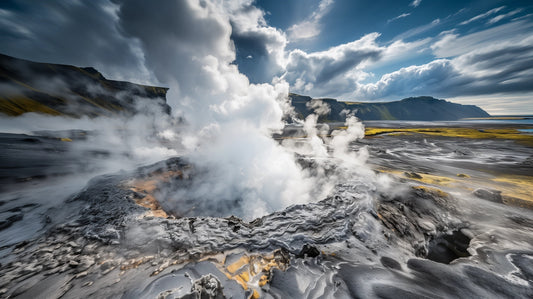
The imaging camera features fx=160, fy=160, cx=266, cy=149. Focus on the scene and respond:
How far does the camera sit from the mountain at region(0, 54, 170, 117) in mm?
53891

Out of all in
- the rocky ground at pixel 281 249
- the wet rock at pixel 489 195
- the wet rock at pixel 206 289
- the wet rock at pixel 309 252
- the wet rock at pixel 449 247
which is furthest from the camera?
the wet rock at pixel 489 195

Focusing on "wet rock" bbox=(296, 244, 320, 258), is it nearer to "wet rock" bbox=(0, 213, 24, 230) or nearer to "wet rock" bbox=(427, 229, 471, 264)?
"wet rock" bbox=(427, 229, 471, 264)

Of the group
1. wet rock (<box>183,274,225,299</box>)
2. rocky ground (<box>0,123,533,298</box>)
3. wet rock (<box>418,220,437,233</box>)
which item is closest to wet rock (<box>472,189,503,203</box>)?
rocky ground (<box>0,123,533,298</box>)

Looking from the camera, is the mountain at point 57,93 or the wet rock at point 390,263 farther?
the mountain at point 57,93

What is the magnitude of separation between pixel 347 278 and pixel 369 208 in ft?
15.2

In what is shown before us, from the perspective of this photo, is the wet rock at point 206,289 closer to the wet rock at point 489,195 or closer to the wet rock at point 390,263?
the wet rock at point 390,263

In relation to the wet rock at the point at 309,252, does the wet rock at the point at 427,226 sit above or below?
below

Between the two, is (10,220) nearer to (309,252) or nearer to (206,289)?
(206,289)

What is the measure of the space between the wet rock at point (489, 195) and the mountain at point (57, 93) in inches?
2267

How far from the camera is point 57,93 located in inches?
2918

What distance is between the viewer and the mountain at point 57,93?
177 feet

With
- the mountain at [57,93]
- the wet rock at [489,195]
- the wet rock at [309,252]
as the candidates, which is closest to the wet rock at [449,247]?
the wet rock at [309,252]

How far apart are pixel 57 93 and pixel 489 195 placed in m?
132

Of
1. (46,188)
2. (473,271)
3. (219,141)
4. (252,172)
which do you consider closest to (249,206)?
(252,172)
